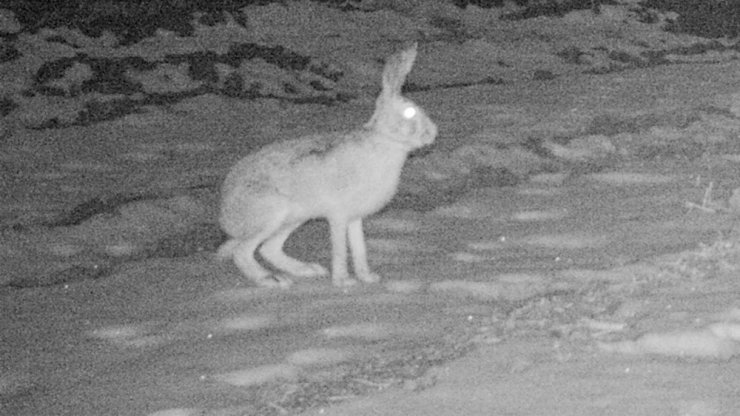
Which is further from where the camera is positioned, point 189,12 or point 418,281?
point 189,12

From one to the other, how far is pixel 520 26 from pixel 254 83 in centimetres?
432

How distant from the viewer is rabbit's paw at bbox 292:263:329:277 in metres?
5.56

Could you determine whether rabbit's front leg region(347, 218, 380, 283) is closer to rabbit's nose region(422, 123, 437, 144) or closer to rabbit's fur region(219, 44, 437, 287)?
rabbit's fur region(219, 44, 437, 287)

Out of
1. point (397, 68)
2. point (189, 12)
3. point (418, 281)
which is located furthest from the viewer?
point (189, 12)

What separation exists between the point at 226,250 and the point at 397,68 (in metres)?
1.37

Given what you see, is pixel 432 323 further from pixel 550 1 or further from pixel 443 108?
pixel 550 1

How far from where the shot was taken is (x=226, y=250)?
18.8 ft

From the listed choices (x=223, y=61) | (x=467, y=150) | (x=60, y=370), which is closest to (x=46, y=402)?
(x=60, y=370)

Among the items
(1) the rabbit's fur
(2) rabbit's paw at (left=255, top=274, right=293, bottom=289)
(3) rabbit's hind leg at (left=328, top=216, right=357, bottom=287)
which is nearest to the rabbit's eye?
(1) the rabbit's fur

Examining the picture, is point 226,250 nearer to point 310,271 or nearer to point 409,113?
point 310,271

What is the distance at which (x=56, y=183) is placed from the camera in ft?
24.7

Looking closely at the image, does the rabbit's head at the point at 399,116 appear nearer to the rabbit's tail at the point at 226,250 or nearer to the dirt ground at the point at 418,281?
the dirt ground at the point at 418,281

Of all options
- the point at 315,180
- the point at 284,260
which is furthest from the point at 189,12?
the point at 315,180

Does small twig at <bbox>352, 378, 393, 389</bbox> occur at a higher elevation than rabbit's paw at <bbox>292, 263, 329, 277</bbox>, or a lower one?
higher
